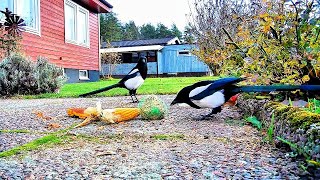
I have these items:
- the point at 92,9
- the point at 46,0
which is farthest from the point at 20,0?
the point at 92,9

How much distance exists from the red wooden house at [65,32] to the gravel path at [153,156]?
7454 millimetres

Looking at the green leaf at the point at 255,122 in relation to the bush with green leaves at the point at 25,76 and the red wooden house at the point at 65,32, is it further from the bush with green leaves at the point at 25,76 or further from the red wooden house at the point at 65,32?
Answer: the red wooden house at the point at 65,32

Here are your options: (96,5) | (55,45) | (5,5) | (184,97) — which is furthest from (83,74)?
(184,97)

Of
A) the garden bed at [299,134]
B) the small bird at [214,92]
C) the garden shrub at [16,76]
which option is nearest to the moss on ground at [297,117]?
the garden bed at [299,134]

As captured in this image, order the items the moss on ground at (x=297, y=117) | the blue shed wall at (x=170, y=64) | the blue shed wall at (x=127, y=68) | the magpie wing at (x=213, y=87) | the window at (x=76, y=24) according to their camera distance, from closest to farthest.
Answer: the moss on ground at (x=297, y=117) → the magpie wing at (x=213, y=87) → the window at (x=76, y=24) → the blue shed wall at (x=170, y=64) → the blue shed wall at (x=127, y=68)

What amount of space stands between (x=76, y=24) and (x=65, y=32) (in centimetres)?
114

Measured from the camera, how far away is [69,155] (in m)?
1.57

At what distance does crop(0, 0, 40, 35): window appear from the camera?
8.48m

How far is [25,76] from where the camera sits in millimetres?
6293

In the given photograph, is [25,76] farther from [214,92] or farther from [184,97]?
[214,92]

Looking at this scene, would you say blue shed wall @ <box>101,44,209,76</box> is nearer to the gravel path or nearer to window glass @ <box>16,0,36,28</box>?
window glass @ <box>16,0,36,28</box>

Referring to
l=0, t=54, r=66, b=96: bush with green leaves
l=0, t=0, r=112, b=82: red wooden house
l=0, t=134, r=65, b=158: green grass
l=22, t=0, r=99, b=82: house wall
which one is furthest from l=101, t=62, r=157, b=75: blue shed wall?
l=0, t=134, r=65, b=158: green grass

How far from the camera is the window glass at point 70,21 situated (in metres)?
11.9

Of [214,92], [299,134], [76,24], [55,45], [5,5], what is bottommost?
[299,134]
